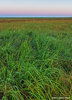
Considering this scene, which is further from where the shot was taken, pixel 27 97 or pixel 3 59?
pixel 3 59

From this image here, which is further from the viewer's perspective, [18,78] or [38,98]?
[18,78]

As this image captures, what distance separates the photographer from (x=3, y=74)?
1.60 meters

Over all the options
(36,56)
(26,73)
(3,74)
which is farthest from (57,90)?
(36,56)

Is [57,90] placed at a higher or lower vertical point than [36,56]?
lower

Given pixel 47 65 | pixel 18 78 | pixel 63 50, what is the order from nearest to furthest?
1. pixel 18 78
2. pixel 47 65
3. pixel 63 50

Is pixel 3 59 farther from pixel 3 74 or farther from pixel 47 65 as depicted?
pixel 47 65

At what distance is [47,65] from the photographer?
1956 millimetres

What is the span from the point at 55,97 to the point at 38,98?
21cm

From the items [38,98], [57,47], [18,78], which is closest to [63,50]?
[57,47]

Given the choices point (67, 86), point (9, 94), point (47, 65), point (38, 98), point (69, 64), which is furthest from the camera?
point (69, 64)

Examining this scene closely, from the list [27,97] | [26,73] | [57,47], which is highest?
[57,47]

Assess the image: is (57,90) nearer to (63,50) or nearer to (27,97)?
(27,97)

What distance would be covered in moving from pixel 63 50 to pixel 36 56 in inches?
34.3

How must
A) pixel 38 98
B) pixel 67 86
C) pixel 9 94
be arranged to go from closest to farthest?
pixel 38 98 → pixel 9 94 → pixel 67 86
